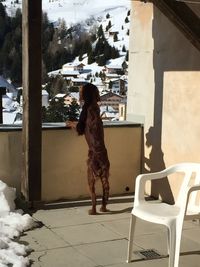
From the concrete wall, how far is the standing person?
0.94 m

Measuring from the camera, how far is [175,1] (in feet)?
18.3

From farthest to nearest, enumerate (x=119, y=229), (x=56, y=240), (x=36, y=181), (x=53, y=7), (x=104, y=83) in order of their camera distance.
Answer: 1. (x=53, y=7)
2. (x=104, y=83)
3. (x=36, y=181)
4. (x=119, y=229)
5. (x=56, y=240)

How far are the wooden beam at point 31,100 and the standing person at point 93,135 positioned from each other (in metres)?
0.51

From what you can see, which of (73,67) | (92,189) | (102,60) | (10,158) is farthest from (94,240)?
(102,60)

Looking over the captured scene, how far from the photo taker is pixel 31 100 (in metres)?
5.92

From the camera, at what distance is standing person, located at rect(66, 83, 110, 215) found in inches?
232

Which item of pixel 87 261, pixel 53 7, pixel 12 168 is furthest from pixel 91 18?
pixel 87 261

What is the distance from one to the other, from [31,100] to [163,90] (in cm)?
172

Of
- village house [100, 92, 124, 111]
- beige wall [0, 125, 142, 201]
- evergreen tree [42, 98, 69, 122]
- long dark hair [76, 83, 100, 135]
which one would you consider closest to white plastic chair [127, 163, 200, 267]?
long dark hair [76, 83, 100, 135]

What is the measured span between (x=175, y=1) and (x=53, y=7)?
693 centimetres

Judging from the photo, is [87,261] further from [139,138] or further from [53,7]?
[53,7]

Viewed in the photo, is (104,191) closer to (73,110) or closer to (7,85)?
(73,110)

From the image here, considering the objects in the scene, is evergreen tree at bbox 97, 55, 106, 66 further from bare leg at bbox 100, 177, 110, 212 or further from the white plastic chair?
the white plastic chair

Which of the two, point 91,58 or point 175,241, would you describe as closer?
point 175,241
